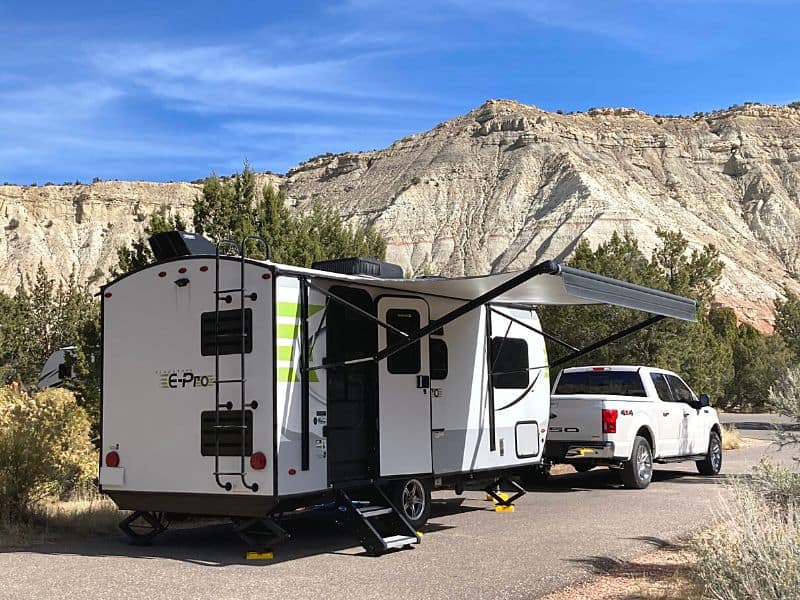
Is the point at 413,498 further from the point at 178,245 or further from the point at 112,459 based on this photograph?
the point at 178,245

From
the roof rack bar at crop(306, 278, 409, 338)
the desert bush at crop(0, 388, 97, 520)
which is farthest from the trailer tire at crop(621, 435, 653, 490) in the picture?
the desert bush at crop(0, 388, 97, 520)

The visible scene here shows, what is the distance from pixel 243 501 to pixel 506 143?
261ft

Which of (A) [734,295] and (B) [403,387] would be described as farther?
(A) [734,295]

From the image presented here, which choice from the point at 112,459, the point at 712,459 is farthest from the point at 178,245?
the point at 712,459

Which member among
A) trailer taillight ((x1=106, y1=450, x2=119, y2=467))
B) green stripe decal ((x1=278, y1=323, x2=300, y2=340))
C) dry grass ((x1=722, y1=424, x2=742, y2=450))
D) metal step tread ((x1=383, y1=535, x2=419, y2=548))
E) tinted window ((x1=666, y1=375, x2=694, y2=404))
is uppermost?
green stripe decal ((x1=278, y1=323, x2=300, y2=340))

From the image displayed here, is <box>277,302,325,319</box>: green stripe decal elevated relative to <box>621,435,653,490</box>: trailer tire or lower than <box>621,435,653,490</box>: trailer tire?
elevated

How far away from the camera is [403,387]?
1057cm

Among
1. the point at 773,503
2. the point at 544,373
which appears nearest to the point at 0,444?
the point at 544,373

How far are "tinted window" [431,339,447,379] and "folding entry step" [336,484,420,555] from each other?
1710 mm

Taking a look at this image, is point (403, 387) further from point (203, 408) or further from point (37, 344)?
point (37, 344)

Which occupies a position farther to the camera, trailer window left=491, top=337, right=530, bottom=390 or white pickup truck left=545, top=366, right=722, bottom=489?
white pickup truck left=545, top=366, right=722, bottom=489

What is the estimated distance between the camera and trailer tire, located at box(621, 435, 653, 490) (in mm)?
14609

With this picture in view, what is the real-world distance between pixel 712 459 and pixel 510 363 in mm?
6545

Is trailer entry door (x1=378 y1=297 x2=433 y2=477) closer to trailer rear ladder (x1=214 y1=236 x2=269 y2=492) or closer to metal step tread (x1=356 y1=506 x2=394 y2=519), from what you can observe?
metal step tread (x1=356 y1=506 x2=394 y2=519)
